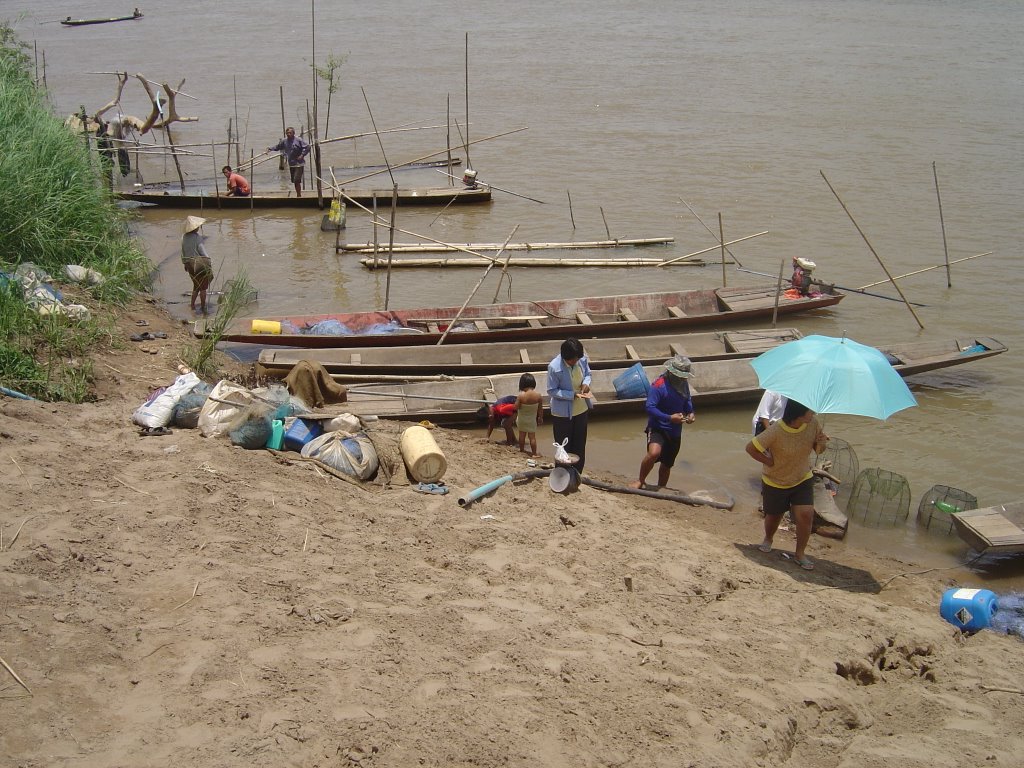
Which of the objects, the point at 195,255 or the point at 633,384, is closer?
the point at 633,384

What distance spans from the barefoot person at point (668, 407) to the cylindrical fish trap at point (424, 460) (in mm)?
1698

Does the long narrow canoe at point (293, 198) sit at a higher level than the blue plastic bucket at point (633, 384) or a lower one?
higher

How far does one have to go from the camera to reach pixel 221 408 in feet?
21.2

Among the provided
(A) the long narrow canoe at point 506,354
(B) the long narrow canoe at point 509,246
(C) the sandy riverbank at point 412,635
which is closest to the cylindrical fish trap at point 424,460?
(C) the sandy riverbank at point 412,635

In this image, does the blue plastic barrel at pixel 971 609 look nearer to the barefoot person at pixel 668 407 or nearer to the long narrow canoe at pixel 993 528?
the long narrow canoe at pixel 993 528

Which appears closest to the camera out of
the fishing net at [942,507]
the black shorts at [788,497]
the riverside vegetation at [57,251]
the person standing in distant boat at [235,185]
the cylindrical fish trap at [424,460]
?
the black shorts at [788,497]

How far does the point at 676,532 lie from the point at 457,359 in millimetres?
3726

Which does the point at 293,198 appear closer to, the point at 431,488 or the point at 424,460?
the point at 424,460

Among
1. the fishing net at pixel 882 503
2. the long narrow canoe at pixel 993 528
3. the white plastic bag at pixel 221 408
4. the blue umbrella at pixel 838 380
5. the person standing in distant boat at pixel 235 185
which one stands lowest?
the fishing net at pixel 882 503

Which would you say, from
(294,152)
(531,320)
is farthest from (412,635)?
(294,152)

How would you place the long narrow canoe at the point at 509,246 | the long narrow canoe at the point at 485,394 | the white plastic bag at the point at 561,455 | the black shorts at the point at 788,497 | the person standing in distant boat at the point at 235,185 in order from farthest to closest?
the person standing in distant boat at the point at 235,185 → the long narrow canoe at the point at 509,246 → the long narrow canoe at the point at 485,394 → the white plastic bag at the point at 561,455 → the black shorts at the point at 788,497

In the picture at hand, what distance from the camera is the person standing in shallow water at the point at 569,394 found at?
6.69 meters

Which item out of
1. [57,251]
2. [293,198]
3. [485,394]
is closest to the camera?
[485,394]

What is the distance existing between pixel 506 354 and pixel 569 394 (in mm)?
3044
